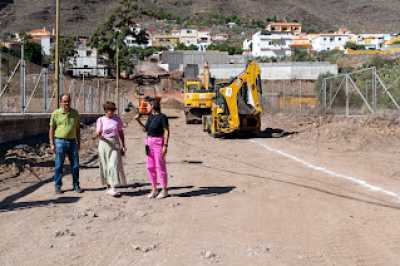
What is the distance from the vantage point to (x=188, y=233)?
7.82 meters

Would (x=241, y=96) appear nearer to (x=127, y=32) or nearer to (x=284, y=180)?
(x=284, y=180)

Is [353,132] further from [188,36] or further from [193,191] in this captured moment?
[188,36]

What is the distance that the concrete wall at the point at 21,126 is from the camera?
18844mm

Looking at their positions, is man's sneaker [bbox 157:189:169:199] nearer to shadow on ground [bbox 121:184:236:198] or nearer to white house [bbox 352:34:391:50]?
shadow on ground [bbox 121:184:236:198]

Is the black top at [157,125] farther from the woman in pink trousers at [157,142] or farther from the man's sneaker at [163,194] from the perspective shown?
the man's sneaker at [163,194]

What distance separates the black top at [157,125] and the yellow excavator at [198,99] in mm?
24689

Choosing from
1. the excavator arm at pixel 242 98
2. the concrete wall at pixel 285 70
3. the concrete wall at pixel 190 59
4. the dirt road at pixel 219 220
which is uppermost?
the concrete wall at pixel 190 59

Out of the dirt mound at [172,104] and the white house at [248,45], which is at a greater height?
the white house at [248,45]

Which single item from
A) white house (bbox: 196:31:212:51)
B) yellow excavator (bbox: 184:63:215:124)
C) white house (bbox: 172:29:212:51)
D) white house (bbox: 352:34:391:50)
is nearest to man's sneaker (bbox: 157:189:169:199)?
yellow excavator (bbox: 184:63:215:124)

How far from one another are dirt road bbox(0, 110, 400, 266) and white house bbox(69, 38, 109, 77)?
72383mm

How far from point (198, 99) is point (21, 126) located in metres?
16.6

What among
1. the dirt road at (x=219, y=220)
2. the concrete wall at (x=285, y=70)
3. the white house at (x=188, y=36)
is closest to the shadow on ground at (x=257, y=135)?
the dirt road at (x=219, y=220)

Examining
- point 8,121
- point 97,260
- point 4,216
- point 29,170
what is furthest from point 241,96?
point 97,260

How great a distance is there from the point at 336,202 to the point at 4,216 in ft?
16.6
